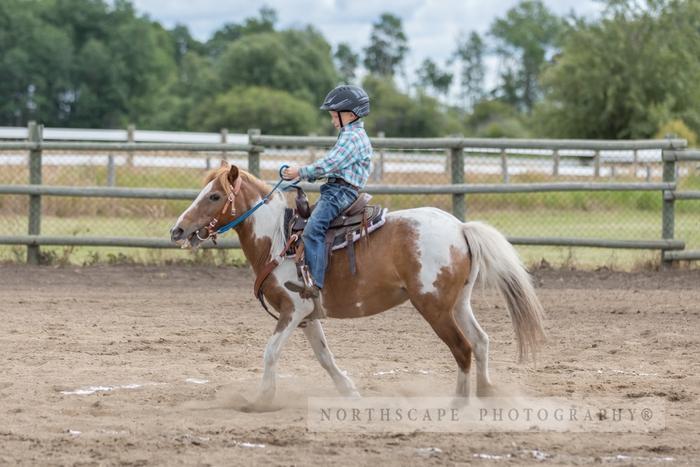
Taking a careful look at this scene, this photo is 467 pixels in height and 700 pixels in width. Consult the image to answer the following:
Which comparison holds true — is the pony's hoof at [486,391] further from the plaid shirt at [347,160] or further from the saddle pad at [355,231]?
the plaid shirt at [347,160]

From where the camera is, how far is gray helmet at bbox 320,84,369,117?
23.0 feet

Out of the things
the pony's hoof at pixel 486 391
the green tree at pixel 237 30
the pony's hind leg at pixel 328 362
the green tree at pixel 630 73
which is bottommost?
the pony's hoof at pixel 486 391

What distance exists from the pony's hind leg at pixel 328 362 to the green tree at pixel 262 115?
148 feet

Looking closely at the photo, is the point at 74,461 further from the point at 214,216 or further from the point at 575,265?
the point at 575,265

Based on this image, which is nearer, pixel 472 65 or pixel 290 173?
pixel 290 173

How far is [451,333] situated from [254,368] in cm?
200

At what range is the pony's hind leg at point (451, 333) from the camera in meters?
6.88

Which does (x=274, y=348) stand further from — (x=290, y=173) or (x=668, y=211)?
(x=668, y=211)

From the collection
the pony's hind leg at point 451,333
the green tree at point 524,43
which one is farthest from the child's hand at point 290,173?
the green tree at point 524,43

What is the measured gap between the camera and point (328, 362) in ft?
23.7

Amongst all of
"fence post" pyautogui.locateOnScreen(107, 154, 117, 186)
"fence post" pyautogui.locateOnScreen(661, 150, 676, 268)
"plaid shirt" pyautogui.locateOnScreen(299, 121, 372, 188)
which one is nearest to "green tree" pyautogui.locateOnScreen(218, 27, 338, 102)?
"fence post" pyautogui.locateOnScreen(107, 154, 117, 186)

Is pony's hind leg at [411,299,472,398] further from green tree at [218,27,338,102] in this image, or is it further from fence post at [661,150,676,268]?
green tree at [218,27,338,102]

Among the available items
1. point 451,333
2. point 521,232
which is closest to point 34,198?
point 521,232

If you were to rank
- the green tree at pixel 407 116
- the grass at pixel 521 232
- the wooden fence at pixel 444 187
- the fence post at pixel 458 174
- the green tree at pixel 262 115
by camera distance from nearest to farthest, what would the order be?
the wooden fence at pixel 444 187, the fence post at pixel 458 174, the grass at pixel 521 232, the green tree at pixel 262 115, the green tree at pixel 407 116
